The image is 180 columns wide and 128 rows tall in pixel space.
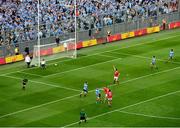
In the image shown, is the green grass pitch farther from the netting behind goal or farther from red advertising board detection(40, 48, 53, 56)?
red advertising board detection(40, 48, 53, 56)

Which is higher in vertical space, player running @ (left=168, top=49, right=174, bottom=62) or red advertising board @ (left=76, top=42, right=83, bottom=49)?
red advertising board @ (left=76, top=42, right=83, bottom=49)

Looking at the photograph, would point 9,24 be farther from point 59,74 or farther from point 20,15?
point 59,74

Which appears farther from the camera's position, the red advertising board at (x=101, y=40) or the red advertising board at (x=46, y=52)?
the red advertising board at (x=101, y=40)

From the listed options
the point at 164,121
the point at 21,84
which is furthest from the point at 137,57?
the point at 164,121

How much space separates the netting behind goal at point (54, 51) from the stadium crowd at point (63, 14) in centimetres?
244

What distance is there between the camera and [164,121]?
43875 mm

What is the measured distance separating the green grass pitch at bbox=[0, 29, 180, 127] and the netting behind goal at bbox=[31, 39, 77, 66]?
94 cm

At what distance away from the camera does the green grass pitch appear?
44594 millimetres

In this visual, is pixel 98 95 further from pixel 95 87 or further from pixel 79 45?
pixel 79 45

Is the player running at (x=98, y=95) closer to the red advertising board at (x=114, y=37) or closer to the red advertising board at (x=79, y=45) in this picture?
the red advertising board at (x=79, y=45)

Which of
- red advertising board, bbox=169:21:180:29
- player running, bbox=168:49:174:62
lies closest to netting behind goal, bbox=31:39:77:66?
player running, bbox=168:49:174:62

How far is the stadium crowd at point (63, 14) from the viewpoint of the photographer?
63769mm

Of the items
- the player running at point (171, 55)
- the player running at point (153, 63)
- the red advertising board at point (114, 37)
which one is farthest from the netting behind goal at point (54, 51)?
the player running at point (171, 55)

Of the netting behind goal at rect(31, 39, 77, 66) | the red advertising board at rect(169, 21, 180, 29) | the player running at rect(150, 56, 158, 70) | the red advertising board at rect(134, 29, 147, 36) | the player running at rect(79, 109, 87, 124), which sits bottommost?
the player running at rect(79, 109, 87, 124)
